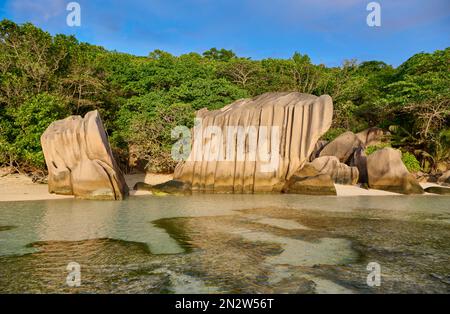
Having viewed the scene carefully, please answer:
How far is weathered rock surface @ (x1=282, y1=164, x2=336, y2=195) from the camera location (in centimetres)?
1372

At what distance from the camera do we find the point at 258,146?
14.7 meters

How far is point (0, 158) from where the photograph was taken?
15164 mm

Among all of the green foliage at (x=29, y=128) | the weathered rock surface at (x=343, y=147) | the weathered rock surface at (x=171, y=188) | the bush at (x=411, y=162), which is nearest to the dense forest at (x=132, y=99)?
the green foliage at (x=29, y=128)

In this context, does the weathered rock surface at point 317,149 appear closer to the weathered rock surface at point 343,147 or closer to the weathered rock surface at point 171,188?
the weathered rock surface at point 343,147

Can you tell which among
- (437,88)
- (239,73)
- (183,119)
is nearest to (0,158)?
(183,119)

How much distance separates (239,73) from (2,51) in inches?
617

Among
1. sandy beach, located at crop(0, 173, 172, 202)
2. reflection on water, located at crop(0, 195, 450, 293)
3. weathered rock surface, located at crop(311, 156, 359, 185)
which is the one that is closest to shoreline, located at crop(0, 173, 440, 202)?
sandy beach, located at crop(0, 173, 172, 202)

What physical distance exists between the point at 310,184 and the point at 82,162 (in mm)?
7973

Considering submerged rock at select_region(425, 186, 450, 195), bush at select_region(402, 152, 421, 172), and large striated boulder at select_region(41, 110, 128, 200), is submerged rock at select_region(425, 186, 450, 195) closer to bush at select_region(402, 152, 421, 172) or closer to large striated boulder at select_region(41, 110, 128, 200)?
bush at select_region(402, 152, 421, 172)

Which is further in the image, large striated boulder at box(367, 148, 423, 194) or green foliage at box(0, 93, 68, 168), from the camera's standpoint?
large striated boulder at box(367, 148, 423, 194)

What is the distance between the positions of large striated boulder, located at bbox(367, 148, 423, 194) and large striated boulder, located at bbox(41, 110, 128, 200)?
10.1 meters

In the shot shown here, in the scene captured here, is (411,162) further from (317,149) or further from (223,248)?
(223,248)

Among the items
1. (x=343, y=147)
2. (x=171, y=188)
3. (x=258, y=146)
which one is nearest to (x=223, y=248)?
(x=171, y=188)

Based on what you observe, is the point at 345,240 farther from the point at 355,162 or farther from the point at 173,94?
the point at 173,94
